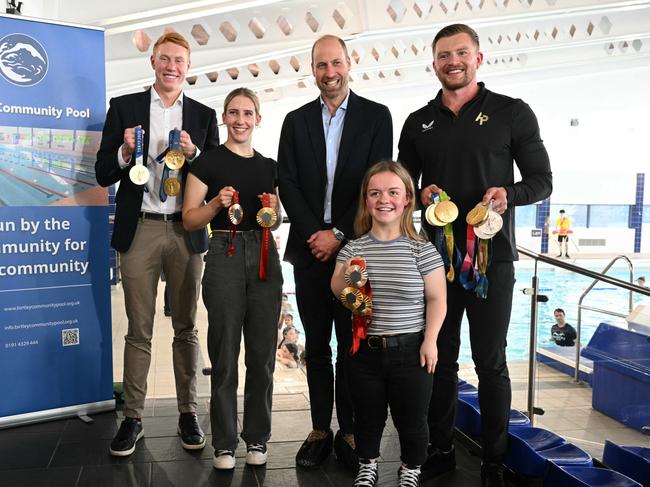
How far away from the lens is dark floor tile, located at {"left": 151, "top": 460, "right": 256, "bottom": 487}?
271 cm

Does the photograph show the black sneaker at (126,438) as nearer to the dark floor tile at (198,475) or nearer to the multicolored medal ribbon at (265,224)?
the dark floor tile at (198,475)

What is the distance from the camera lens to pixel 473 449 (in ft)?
10.2

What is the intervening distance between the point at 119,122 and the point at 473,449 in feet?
7.00

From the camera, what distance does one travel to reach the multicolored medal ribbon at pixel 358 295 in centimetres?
241

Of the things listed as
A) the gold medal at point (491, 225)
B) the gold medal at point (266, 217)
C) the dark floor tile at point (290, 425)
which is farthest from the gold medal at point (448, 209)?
the dark floor tile at point (290, 425)

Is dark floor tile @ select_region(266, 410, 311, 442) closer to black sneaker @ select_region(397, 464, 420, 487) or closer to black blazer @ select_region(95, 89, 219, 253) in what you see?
black sneaker @ select_region(397, 464, 420, 487)

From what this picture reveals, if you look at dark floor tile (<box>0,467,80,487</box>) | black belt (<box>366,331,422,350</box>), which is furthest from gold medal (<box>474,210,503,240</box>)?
dark floor tile (<box>0,467,80,487</box>)

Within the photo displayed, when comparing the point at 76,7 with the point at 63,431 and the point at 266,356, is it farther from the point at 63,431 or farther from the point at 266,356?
the point at 266,356

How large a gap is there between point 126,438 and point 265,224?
117 centimetres

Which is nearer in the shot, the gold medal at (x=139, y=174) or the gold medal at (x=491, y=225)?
the gold medal at (x=491, y=225)

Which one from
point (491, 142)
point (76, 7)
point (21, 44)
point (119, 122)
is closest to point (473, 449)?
point (491, 142)

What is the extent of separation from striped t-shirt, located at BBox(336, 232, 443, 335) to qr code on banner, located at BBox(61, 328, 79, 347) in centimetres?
169

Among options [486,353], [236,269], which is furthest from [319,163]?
[486,353]

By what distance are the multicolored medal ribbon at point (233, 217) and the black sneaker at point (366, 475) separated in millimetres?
963
